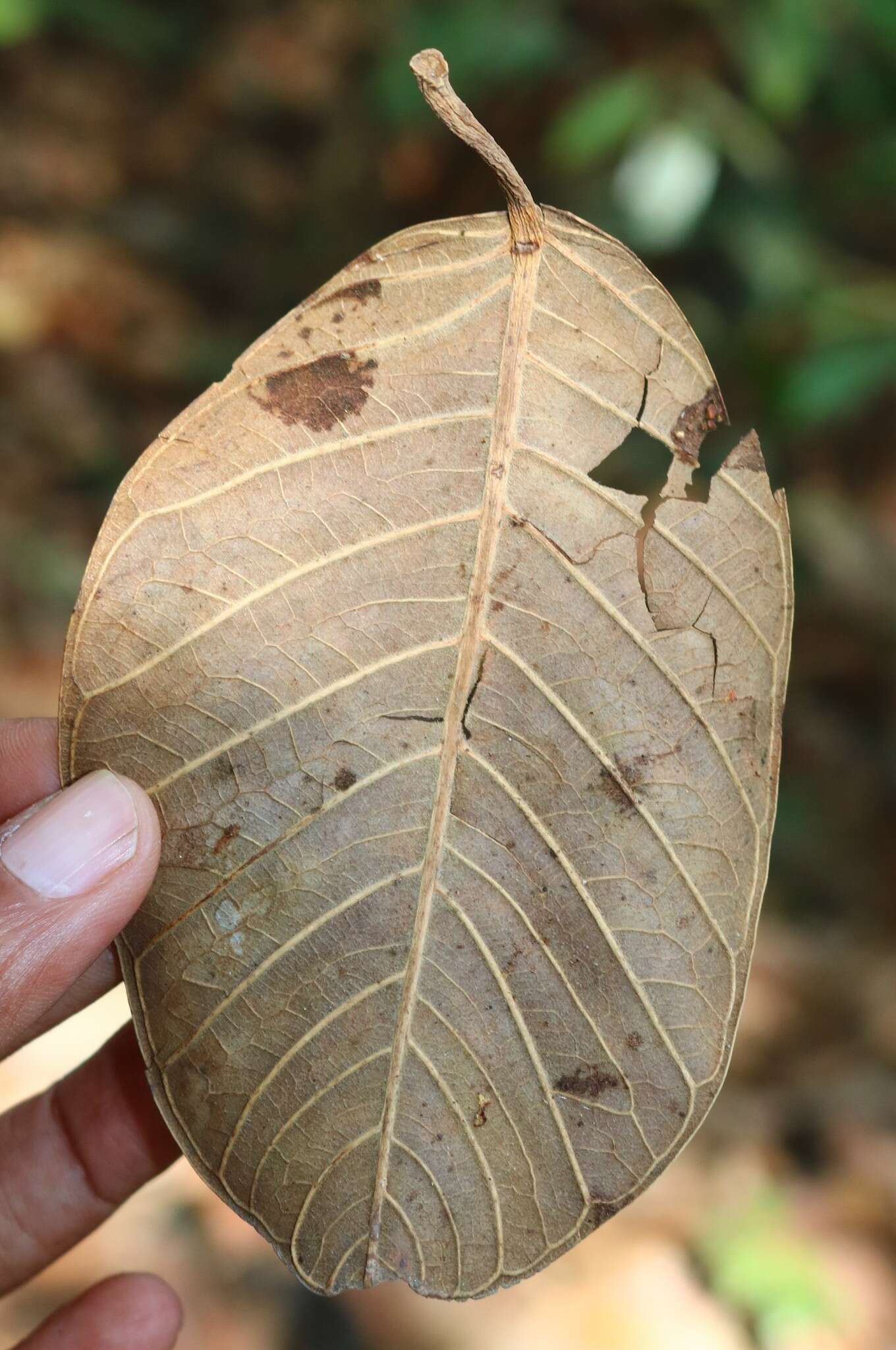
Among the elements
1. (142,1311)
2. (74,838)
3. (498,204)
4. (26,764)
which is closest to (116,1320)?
(142,1311)

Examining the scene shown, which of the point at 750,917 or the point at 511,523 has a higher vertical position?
the point at 511,523

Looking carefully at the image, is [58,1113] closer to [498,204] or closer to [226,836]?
[226,836]

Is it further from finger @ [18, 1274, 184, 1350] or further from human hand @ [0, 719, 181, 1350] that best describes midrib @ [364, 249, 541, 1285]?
finger @ [18, 1274, 184, 1350]

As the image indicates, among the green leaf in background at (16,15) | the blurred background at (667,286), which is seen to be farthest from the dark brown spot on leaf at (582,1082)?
the green leaf in background at (16,15)

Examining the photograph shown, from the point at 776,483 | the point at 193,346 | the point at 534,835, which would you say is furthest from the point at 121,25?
the point at 534,835

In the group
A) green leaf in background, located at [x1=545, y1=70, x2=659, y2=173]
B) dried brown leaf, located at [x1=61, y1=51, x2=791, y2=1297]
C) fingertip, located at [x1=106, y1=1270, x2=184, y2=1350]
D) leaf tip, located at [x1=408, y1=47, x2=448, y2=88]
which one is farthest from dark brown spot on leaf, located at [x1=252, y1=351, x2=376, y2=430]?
green leaf in background, located at [x1=545, y1=70, x2=659, y2=173]

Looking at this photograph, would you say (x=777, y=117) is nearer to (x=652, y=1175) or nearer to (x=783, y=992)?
(x=783, y=992)

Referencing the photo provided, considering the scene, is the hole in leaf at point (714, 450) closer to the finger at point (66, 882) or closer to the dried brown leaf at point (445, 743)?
the dried brown leaf at point (445, 743)
